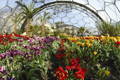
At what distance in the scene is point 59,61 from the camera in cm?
638

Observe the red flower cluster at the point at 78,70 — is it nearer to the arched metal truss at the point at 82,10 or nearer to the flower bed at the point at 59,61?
the flower bed at the point at 59,61

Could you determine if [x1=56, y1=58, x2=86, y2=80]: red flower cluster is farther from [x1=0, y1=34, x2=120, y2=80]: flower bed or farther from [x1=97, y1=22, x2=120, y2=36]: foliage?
[x1=97, y1=22, x2=120, y2=36]: foliage

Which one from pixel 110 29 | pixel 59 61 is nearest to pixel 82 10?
pixel 110 29

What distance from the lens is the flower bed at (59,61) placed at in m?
5.18

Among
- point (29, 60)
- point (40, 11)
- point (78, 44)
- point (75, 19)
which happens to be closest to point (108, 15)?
point (75, 19)

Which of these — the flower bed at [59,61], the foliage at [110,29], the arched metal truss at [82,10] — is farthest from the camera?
the arched metal truss at [82,10]

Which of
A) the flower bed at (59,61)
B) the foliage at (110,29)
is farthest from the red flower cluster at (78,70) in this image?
the foliage at (110,29)

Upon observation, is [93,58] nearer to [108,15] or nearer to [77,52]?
[77,52]

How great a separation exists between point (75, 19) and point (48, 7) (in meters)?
2.80

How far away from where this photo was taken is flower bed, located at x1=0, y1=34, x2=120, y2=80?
204 inches

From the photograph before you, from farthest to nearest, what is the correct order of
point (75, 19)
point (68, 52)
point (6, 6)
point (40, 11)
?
point (6, 6) → point (75, 19) → point (40, 11) → point (68, 52)

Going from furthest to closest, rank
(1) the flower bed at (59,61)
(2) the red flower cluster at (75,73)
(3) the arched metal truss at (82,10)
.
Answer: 1. (3) the arched metal truss at (82,10)
2. (1) the flower bed at (59,61)
3. (2) the red flower cluster at (75,73)

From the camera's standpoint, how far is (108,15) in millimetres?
25891

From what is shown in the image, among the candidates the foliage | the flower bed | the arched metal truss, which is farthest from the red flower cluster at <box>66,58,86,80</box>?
the arched metal truss
